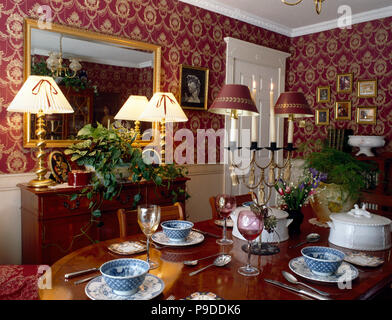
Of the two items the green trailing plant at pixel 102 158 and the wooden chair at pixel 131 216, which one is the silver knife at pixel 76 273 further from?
the green trailing plant at pixel 102 158

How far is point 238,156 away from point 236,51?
1347 millimetres

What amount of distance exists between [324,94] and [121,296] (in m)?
4.43

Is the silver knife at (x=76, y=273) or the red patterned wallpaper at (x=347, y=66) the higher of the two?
the red patterned wallpaper at (x=347, y=66)

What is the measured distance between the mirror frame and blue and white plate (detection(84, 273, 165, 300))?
6.65 ft

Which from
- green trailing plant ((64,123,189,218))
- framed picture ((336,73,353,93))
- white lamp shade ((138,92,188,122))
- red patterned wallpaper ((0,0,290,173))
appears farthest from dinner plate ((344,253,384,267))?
framed picture ((336,73,353,93))

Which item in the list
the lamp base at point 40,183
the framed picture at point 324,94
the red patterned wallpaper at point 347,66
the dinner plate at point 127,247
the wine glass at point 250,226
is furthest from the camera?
the framed picture at point 324,94

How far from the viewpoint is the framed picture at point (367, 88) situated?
424cm

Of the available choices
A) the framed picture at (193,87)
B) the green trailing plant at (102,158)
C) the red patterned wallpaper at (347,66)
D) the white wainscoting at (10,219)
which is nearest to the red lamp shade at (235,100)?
the green trailing plant at (102,158)

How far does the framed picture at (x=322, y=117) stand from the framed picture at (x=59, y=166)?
348 centimetres

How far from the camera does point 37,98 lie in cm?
239

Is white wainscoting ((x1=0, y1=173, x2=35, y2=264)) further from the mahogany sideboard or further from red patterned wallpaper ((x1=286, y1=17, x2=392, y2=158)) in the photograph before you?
red patterned wallpaper ((x1=286, y1=17, x2=392, y2=158))

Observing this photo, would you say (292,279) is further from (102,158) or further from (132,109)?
(132,109)
